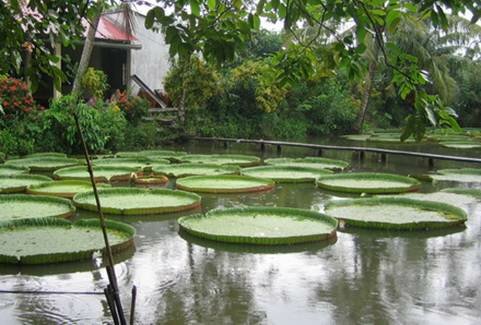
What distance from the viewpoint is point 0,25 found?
228cm

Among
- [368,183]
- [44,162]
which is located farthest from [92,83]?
[368,183]

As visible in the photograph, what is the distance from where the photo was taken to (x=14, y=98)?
1138 centimetres

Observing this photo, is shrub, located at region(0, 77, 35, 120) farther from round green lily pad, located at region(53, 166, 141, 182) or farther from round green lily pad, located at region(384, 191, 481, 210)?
round green lily pad, located at region(384, 191, 481, 210)

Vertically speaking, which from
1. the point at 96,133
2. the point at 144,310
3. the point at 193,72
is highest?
the point at 193,72

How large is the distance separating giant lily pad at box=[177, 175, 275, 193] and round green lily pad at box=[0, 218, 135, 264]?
2505 mm

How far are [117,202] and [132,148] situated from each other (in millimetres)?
6653

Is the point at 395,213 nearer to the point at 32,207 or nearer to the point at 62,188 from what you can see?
the point at 32,207

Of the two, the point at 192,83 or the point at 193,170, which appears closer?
the point at 193,170

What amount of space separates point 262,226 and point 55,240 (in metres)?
1.98

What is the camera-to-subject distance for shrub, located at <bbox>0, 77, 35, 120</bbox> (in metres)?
11.3

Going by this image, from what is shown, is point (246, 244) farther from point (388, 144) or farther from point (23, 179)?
point (388, 144)

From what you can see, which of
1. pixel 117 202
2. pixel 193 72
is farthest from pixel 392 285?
pixel 193 72

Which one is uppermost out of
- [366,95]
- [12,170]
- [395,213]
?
[366,95]

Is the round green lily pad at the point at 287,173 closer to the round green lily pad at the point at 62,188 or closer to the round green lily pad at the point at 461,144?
the round green lily pad at the point at 62,188
